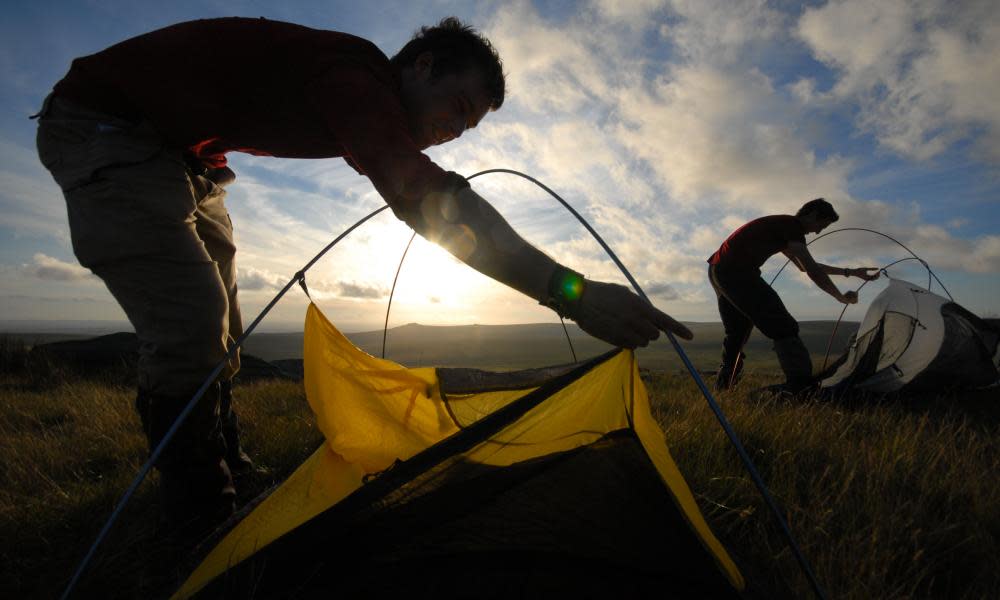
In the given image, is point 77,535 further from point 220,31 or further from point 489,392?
point 220,31

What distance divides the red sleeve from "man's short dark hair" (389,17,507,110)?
1.33ft

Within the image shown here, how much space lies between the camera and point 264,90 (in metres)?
1.43

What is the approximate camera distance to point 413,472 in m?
1.06

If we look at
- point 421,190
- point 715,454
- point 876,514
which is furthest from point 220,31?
point 876,514

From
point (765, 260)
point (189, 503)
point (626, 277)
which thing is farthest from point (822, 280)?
point (189, 503)

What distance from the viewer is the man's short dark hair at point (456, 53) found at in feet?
5.08

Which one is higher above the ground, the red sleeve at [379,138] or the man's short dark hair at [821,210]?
the man's short dark hair at [821,210]

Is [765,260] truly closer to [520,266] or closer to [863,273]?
[863,273]

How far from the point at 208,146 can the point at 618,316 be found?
1.65 meters

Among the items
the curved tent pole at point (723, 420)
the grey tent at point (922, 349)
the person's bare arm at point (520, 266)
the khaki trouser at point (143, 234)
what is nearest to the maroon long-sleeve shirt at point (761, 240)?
the grey tent at point (922, 349)

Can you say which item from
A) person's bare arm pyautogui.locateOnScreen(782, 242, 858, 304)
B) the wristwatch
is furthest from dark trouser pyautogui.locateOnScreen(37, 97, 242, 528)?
person's bare arm pyautogui.locateOnScreen(782, 242, 858, 304)

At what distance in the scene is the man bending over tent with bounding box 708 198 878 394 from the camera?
13.6ft

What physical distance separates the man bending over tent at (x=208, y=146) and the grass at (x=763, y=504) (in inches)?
17.7

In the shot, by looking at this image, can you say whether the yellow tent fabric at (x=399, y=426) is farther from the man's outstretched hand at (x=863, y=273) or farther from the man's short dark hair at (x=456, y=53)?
the man's outstretched hand at (x=863, y=273)
